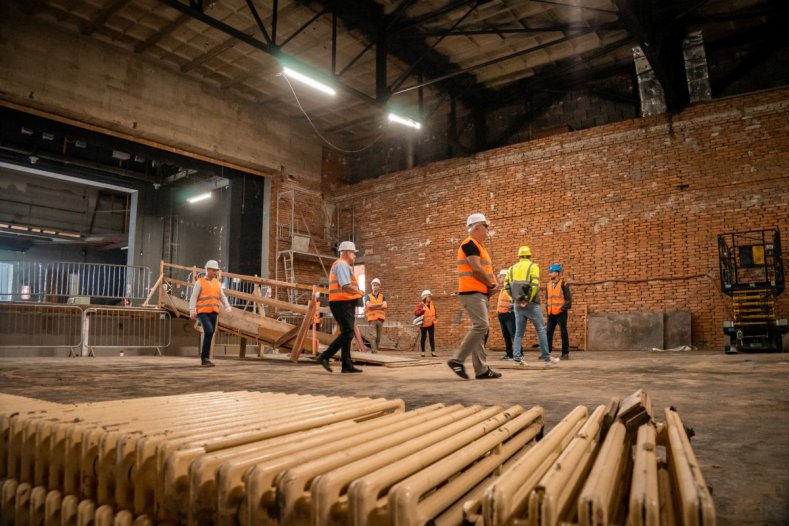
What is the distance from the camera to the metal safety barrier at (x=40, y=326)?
37.2 ft

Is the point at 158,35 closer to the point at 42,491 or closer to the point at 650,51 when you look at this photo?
the point at 650,51

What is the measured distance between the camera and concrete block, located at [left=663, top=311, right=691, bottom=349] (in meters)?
12.0

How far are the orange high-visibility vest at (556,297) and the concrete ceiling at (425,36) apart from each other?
205 inches

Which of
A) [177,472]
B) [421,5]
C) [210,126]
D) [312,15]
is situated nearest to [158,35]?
[210,126]

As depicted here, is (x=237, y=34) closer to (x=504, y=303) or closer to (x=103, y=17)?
(x=103, y=17)

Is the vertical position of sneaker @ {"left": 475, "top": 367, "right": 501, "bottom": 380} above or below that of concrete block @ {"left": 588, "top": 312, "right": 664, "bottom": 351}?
below

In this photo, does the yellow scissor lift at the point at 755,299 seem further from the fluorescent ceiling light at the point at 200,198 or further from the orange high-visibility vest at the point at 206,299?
the fluorescent ceiling light at the point at 200,198

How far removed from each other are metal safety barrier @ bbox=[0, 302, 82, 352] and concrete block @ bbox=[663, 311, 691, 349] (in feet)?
46.1

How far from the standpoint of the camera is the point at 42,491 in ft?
6.40

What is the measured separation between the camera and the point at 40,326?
38.5ft

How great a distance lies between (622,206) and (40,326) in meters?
14.7

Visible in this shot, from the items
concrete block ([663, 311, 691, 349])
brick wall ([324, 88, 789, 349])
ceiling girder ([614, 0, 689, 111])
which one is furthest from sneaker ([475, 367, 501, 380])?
brick wall ([324, 88, 789, 349])

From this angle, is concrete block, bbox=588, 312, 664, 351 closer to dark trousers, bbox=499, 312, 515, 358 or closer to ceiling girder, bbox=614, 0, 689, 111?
dark trousers, bbox=499, 312, 515, 358

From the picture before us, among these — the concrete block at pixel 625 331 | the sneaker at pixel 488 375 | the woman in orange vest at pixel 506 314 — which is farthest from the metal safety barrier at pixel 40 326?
the concrete block at pixel 625 331
